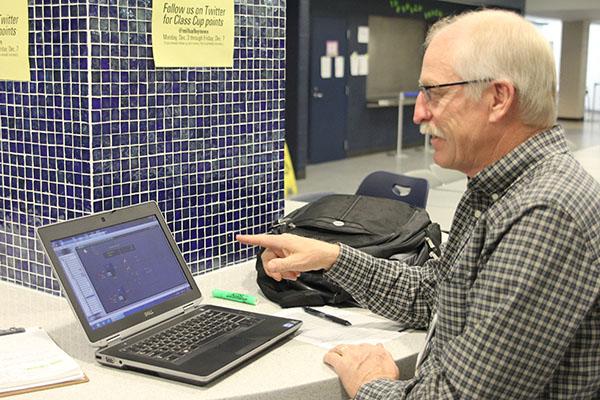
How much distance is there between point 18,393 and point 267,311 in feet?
1.94

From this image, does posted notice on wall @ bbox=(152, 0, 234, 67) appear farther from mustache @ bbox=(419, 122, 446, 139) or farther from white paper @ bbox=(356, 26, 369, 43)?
white paper @ bbox=(356, 26, 369, 43)

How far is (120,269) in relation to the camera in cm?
140

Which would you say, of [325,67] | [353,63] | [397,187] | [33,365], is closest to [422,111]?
[33,365]

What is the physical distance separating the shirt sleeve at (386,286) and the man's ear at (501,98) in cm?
50

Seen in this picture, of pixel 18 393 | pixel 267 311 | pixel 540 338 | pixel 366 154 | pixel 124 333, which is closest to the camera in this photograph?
pixel 540 338

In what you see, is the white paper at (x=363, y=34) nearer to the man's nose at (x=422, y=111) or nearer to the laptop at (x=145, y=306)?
the laptop at (x=145, y=306)

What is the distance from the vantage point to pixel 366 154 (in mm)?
10828

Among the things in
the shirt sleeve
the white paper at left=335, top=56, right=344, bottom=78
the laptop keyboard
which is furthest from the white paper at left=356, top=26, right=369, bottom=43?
the laptop keyboard

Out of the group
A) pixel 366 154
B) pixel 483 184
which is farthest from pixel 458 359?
pixel 366 154

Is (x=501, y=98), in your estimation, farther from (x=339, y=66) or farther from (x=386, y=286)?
(x=339, y=66)

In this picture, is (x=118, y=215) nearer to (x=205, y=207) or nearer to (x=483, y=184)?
(x=205, y=207)

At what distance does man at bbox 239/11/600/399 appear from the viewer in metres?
1.01

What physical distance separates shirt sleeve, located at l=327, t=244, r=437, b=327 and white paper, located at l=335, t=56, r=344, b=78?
333 inches

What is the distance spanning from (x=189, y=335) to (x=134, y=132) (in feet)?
1.63
